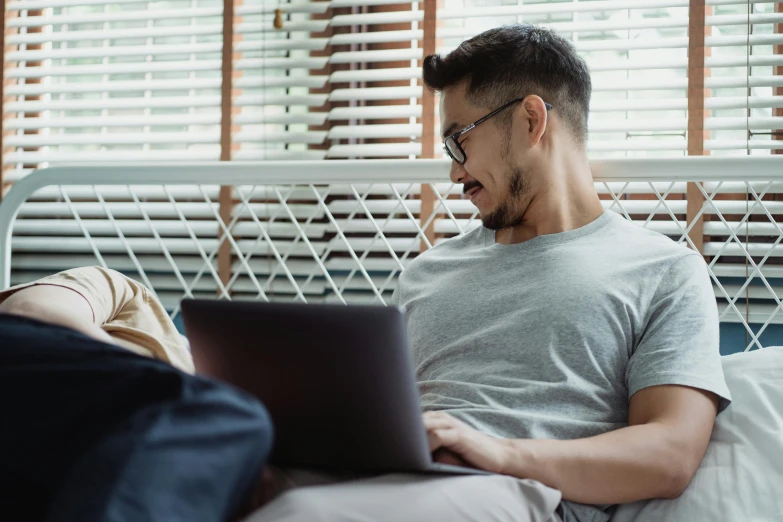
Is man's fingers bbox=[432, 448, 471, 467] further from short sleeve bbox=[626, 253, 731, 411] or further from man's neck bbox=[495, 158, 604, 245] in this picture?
man's neck bbox=[495, 158, 604, 245]

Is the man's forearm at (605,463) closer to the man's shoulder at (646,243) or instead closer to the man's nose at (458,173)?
the man's shoulder at (646,243)

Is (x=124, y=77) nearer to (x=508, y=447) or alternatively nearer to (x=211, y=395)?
(x=508, y=447)

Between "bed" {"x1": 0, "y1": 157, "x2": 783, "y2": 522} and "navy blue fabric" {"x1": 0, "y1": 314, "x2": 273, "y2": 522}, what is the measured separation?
0.68 metres

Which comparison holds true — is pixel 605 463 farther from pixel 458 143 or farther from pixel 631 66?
pixel 631 66

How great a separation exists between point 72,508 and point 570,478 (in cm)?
62

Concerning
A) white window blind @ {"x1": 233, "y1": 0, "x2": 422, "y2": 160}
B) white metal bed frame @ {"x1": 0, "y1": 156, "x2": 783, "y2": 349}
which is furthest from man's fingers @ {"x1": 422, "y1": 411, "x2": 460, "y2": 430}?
white window blind @ {"x1": 233, "y1": 0, "x2": 422, "y2": 160}

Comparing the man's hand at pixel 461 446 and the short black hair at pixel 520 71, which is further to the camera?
the short black hair at pixel 520 71

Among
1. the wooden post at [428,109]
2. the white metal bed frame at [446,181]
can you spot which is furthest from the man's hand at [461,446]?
the wooden post at [428,109]

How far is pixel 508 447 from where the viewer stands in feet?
3.17

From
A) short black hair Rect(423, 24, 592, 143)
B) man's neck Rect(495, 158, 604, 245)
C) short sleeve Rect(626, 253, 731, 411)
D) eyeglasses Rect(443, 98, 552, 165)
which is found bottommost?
short sleeve Rect(626, 253, 731, 411)

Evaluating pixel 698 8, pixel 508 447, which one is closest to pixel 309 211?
pixel 698 8

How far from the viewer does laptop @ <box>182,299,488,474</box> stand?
786 mm

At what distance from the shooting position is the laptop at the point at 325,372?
0.79m

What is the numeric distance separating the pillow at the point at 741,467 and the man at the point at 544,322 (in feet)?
0.12
